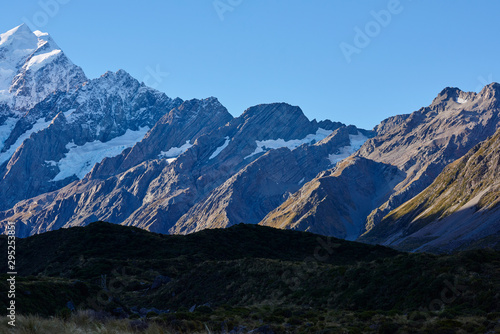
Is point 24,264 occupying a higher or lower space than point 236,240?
higher

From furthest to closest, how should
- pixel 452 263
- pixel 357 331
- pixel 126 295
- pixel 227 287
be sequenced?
pixel 126 295 < pixel 227 287 < pixel 452 263 < pixel 357 331

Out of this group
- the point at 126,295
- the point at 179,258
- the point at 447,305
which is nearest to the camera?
the point at 447,305

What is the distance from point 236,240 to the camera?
4828 inches

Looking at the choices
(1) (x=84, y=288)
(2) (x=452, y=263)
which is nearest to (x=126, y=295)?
(1) (x=84, y=288)

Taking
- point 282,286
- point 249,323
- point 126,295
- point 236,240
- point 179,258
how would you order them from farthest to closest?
point 236,240 < point 179,258 < point 126,295 < point 282,286 < point 249,323

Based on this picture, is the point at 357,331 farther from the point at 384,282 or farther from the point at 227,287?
the point at 227,287

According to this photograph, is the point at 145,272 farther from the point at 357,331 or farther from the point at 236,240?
the point at 357,331

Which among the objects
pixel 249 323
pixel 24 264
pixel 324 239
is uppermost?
pixel 24 264

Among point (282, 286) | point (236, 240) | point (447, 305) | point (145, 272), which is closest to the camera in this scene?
point (447, 305)

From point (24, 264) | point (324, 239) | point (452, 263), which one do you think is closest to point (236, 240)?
point (324, 239)

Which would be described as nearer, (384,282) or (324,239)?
(384,282)

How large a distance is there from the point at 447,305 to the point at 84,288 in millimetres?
36234

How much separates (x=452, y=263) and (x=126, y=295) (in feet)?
157

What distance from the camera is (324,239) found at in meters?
125
